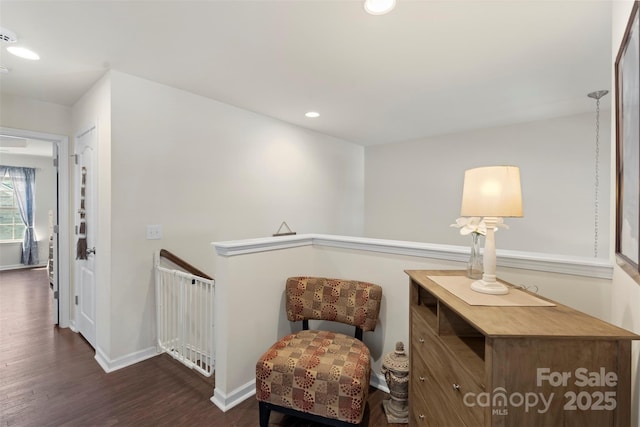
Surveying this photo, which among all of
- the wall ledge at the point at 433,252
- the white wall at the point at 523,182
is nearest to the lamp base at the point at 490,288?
the wall ledge at the point at 433,252

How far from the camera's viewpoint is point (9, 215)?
5980 mm

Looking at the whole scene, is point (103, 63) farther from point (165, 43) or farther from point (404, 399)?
point (404, 399)

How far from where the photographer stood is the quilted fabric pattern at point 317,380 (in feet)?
5.04

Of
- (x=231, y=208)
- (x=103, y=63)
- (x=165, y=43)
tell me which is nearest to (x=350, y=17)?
(x=165, y=43)

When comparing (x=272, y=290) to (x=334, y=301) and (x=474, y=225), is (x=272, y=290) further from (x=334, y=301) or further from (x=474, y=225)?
(x=474, y=225)

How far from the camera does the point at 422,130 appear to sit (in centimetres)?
400

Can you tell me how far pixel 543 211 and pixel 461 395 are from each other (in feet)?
11.0

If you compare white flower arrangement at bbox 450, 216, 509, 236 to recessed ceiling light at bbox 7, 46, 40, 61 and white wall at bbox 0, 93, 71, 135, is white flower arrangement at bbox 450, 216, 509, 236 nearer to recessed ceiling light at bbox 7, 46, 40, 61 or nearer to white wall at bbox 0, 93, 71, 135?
recessed ceiling light at bbox 7, 46, 40, 61

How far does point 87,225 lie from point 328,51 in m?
2.80

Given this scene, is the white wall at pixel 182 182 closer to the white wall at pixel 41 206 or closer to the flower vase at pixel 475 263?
the flower vase at pixel 475 263

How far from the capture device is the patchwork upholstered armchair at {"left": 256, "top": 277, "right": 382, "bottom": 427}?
60.8 inches

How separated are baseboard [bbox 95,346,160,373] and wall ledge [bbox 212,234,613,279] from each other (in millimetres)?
1439

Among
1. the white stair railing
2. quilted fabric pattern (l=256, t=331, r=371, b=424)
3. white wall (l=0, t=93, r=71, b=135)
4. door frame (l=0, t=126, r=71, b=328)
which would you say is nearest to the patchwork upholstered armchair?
quilted fabric pattern (l=256, t=331, r=371, b=424)

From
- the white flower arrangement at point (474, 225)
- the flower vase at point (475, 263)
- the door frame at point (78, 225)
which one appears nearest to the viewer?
the white flower arrangement at point (474, 225)
